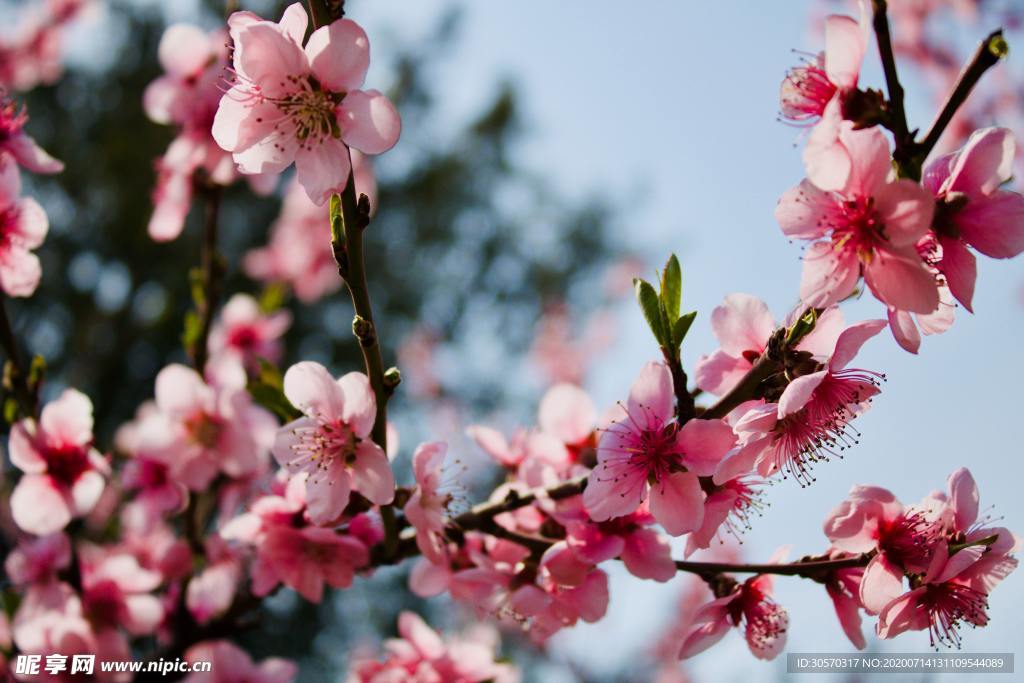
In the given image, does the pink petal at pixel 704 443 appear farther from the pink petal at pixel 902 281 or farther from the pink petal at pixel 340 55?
the pink petal at pixel 340 55

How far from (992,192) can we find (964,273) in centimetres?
9

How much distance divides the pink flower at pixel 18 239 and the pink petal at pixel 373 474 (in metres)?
0.62

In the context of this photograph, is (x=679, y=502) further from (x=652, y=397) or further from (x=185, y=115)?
(x=185, y=115)

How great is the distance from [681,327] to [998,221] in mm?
339

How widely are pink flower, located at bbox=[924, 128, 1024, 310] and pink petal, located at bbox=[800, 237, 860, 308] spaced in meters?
0.12

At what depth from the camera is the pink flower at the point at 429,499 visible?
1.03 metres

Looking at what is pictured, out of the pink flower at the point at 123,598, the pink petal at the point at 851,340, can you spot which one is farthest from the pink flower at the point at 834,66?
the pink flower at the point at 123,598

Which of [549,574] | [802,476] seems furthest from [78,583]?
[802,476]

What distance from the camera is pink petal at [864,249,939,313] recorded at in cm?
78

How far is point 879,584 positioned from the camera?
951 millimetres

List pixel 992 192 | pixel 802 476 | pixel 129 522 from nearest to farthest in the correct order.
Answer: pixel 992 192
pixel 802 476
pixel 129 522

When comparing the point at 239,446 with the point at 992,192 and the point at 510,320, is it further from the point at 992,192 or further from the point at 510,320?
the point at 510,320

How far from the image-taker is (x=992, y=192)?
2.79ft

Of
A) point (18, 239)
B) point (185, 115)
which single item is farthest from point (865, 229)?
point (185, 115)
